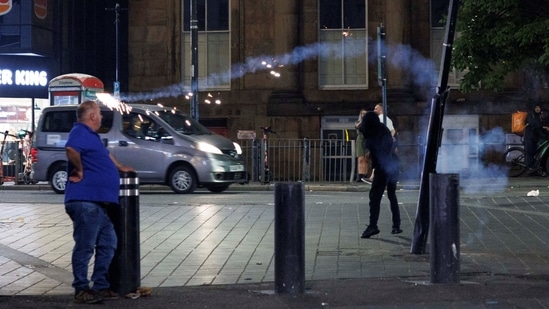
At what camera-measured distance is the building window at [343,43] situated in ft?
97.8

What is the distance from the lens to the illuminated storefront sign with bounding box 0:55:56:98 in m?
33.4

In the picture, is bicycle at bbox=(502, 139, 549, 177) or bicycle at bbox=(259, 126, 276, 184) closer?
bicycle at bbox=(502, 139, 549, 177)

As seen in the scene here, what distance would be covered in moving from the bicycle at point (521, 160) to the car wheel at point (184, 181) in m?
8.75

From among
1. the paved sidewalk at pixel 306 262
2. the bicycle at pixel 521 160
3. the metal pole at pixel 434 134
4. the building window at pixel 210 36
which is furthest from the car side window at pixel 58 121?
the metal pole at pixel 434 134

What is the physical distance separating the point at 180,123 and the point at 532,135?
8811 mm

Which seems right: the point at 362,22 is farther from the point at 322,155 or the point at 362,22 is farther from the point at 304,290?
the point at 304,290

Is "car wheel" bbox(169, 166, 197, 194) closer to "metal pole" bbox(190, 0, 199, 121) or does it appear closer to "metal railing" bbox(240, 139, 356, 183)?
"metal railing" bbox(240, 139, 356, 183)

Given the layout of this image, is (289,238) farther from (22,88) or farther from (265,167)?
(22,88)

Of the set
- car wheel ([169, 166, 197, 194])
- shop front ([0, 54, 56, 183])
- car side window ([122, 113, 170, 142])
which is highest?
Answer: shop front ([0, 54, 56, 183])

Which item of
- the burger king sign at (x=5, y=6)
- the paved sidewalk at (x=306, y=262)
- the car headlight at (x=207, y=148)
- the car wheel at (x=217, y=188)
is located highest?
the burger king sign at (x=5, y=6)

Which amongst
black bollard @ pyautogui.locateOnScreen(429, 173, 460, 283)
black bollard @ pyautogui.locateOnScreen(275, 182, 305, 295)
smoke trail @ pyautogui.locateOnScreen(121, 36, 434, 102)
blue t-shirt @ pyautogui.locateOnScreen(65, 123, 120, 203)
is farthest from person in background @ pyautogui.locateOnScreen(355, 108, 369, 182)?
blue t-shirt @ pyautogui.locateOnScreen(65, 123, 120, 203)

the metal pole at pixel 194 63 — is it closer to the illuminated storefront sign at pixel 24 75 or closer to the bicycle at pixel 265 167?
the bicycle at pixel 265 167

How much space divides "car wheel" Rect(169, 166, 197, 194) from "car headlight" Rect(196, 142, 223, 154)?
50cm

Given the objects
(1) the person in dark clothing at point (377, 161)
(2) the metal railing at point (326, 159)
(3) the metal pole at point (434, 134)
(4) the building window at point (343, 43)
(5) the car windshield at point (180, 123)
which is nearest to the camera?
(3) the metal pole at point (434, 134)
